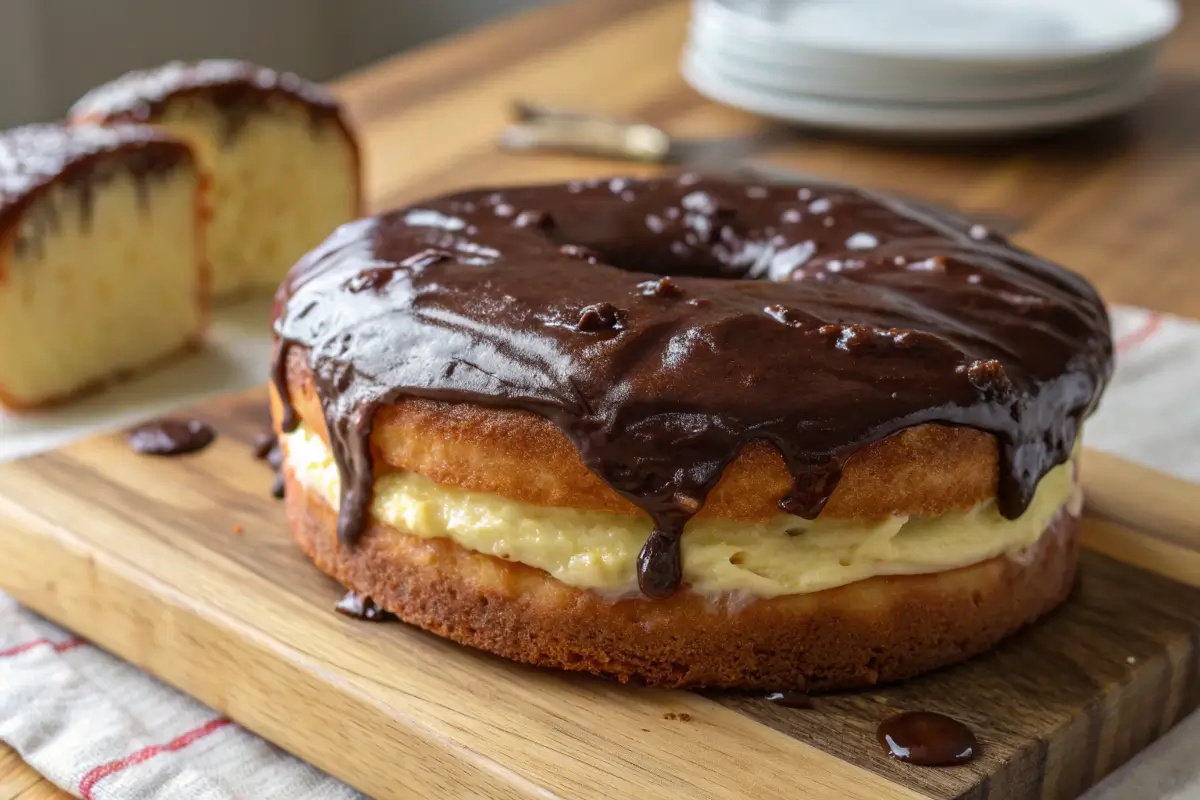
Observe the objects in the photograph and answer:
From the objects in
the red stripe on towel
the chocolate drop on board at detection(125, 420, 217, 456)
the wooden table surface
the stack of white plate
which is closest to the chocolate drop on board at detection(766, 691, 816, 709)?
the red stripe on towel

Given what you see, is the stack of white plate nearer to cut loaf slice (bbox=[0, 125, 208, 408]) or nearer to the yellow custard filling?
cut loaf slice (bbox=[0, 125, 208, 408])

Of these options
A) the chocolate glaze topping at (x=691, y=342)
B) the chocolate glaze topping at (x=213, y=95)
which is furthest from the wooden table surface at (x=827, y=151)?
the chocolate glaze topping at (x=691, y=342)

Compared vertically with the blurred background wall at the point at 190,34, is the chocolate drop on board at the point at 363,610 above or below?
above

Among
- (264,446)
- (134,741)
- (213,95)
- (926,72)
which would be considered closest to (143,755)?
(134,741)

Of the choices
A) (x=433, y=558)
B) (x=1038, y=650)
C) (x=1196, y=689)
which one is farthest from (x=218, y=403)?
(x=1196, y=689)

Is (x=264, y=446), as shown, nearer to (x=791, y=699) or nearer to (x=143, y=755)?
(x=143, y=755)

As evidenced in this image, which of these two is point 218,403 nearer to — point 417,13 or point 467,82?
point 467,82

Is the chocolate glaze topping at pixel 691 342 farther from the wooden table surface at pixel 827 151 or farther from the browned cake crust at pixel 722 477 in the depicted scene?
the wooden table surface at pixel 827 151
